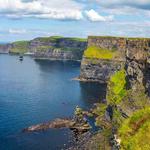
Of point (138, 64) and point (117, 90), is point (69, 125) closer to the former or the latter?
point (117, 90)

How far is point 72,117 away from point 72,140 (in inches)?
1392

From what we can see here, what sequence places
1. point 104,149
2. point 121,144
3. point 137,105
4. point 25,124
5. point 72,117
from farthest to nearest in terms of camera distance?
point 72,117 → point 25,124 → point 137,105 → point 104,149 → point 121,144

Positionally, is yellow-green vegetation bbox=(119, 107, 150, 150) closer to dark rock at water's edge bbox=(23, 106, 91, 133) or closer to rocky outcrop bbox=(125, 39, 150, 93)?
rocky outcrop bbox=(125, 39, 150, 93)

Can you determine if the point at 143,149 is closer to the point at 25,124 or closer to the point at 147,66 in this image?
the point at 147,66

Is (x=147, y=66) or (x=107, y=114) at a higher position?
(x=147, y=66)

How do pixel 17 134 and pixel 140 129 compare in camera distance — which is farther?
pixel 17 134

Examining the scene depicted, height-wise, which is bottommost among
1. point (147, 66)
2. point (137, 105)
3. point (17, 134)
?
point (17, 134)

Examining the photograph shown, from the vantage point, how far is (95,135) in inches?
5418

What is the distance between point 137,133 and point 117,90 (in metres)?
94.9

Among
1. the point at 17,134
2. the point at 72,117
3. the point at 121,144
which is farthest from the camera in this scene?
the point at 72,117

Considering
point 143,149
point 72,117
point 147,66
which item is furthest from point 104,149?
point 72,117

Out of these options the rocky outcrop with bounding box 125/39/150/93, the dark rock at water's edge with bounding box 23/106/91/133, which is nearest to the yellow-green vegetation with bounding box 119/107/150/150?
the rocky outcrop with bounding box 125/39/150/93

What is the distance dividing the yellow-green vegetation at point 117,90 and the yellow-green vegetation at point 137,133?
6704 cm

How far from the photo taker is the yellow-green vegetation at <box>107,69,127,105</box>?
148 meters
